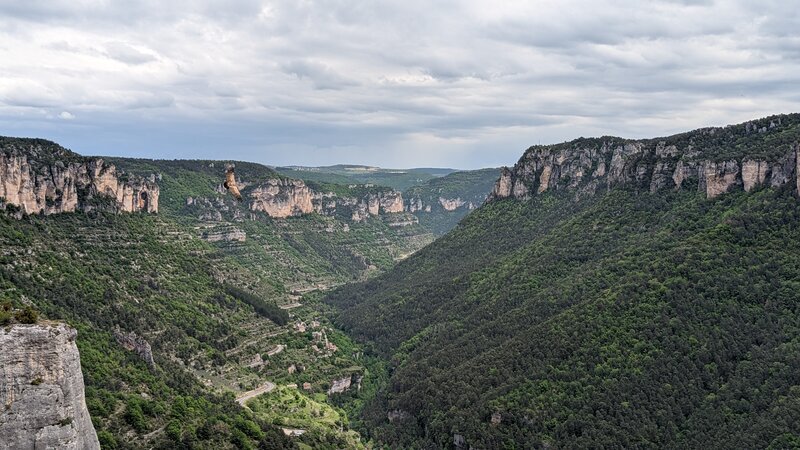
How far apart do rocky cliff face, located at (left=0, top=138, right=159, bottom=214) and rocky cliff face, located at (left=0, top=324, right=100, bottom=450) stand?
66.4 m

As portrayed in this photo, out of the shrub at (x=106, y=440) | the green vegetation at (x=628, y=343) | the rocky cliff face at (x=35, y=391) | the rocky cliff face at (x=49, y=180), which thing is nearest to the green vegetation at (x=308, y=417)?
the green vegetation at (x=628, y=343)

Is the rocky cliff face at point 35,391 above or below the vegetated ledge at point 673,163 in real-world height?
below

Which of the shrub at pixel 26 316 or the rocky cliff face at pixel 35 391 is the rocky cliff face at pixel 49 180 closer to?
the shrub at pixel 26 316

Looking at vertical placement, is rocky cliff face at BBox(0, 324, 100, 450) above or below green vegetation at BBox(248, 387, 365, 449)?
above

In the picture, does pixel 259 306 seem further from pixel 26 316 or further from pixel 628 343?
pixel 26 316

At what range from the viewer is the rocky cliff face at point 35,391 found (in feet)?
133

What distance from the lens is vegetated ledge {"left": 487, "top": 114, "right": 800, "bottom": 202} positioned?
10475 cm

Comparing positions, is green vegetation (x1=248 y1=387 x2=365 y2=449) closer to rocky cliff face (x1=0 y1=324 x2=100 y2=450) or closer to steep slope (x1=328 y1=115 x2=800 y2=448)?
steep slope (x1=328 y1=115 x2=800 y2=448)

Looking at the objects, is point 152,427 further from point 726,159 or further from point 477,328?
point 726,159

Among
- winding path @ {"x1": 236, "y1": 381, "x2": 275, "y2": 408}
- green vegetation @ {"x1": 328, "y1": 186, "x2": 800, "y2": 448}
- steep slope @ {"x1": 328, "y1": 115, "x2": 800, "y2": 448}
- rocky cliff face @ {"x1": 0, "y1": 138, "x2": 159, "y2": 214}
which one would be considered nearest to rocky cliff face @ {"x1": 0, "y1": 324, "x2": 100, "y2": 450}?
steep slope @ {"x1": 328, "y1": 115, "x2": 800, "y2": 448}

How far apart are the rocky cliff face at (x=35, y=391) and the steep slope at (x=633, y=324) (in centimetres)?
4600

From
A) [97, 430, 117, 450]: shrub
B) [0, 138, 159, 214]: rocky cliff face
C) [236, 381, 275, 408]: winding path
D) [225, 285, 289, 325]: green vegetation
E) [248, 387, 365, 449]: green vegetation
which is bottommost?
[248, 387, 365, 449]: green vegetation

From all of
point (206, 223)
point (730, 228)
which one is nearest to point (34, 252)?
point (730, 228)

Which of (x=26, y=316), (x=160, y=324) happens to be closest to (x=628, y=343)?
(x=160, y=324)
